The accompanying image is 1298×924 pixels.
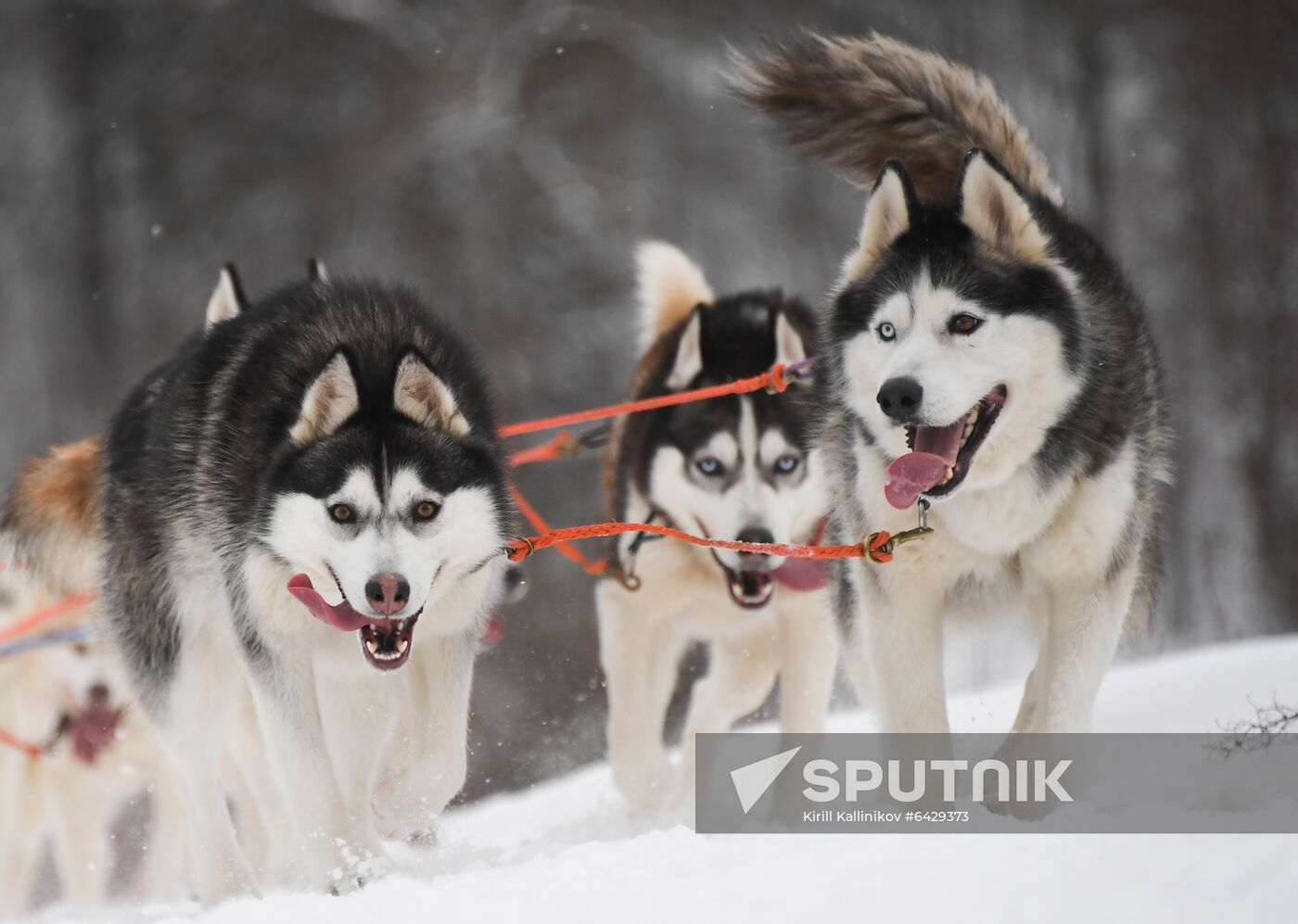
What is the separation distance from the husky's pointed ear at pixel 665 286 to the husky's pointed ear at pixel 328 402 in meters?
1.87

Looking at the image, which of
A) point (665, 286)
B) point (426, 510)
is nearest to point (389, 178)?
point (665, 286)

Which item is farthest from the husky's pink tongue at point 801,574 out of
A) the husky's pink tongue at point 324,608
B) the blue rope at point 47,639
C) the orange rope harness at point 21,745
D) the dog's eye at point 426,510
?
the orange rope harness at point 21,745

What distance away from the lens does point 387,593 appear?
107 inches

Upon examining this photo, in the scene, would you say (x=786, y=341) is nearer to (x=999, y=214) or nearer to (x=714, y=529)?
(x=714, y=529)

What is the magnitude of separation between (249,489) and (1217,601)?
23.8ft

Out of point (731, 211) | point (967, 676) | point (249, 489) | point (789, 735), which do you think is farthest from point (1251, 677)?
point (731, 211)

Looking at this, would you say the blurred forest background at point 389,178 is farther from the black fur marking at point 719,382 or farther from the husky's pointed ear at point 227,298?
the husky's pointed ear at point 227,298

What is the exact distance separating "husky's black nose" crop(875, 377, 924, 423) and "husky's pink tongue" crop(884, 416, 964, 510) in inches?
4.5

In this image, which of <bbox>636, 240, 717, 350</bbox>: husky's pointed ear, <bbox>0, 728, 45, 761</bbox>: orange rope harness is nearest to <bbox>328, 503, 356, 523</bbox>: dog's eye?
<bbox>636, 240, 717, 350</bbox>: husky's pointed ear

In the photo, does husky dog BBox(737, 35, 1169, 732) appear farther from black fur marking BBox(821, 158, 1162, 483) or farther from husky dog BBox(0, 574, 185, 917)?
husky dog BBox(0, 574, 185, 917)

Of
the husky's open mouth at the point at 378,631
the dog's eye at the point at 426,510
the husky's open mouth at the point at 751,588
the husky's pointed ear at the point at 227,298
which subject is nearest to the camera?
the husky's open mouth at the point at 378,631

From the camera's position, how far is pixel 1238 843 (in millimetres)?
2096

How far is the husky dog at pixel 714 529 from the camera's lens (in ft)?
13.4

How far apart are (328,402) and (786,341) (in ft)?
5.25
